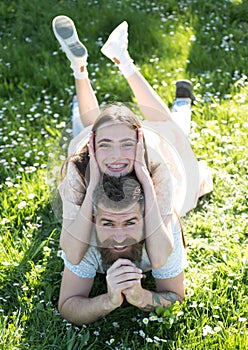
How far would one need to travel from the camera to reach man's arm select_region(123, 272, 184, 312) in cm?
316

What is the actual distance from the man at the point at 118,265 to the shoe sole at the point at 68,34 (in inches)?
57.0

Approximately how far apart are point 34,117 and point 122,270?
237 centimetres

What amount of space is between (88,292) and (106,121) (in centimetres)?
90

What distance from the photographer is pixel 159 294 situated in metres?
3.28

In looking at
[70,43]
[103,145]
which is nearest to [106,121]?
[103,145]

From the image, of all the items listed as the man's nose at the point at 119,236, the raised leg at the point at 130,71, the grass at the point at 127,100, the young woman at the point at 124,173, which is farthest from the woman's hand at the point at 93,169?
the raised leg at the point at 130,71

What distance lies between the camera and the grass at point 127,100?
3.28 meters

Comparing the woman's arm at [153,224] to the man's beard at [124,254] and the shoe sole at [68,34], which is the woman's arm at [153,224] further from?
the shoe sole at [68,34]

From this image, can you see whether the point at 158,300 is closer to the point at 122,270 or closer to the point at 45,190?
the point at 122,270

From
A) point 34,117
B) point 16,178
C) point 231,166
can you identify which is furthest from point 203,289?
point 34,117

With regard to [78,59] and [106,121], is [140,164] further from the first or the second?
[78,59]

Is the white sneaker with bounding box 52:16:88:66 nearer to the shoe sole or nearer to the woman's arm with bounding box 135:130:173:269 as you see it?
the shoe sole

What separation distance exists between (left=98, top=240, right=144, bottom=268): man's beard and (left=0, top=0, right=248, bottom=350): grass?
0.91 feet

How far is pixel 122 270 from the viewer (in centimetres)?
307
